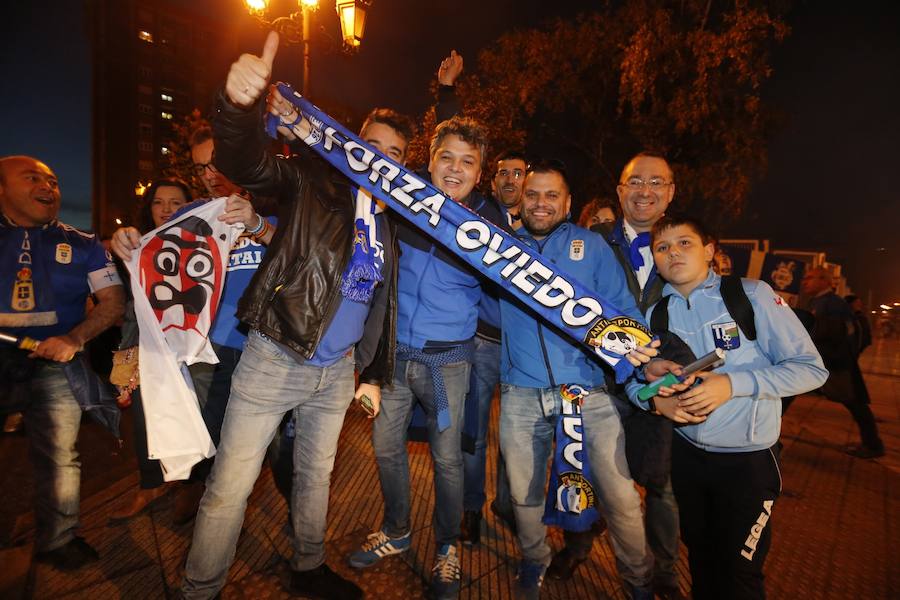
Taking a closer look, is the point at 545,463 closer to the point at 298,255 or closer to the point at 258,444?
the point at 258,444

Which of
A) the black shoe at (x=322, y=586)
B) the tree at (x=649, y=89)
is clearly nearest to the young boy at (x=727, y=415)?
the black shoe at (x=322, y=586)

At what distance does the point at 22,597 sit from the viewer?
8.02 feet

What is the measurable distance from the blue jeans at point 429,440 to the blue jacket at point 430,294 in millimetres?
194

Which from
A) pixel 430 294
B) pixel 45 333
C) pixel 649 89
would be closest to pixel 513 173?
pixel 430 294

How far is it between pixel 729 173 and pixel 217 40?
213ft

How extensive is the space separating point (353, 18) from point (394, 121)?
489cm

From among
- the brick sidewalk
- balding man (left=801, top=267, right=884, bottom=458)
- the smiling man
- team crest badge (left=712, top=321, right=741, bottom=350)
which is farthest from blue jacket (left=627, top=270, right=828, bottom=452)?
balding man (left=801, top=267, right=884, bottom=458)

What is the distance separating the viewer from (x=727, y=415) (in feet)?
7.08

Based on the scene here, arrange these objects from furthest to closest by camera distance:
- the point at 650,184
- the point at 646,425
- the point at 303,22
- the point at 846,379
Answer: the point at 303,22, the point at 846,379, the point at 650,184, the point at 646,425

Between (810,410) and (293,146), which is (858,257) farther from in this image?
(293,146)

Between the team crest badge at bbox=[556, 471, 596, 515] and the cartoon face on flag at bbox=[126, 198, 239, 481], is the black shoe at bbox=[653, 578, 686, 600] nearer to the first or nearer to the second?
the team crest badge at bbox=[556, 471, 596, 515]

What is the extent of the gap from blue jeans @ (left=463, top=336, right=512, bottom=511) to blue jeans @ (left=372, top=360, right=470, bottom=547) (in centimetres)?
33

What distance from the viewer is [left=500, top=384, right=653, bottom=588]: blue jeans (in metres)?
2.47

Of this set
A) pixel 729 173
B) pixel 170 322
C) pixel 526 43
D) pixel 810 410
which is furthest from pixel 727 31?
pixel 170 322
